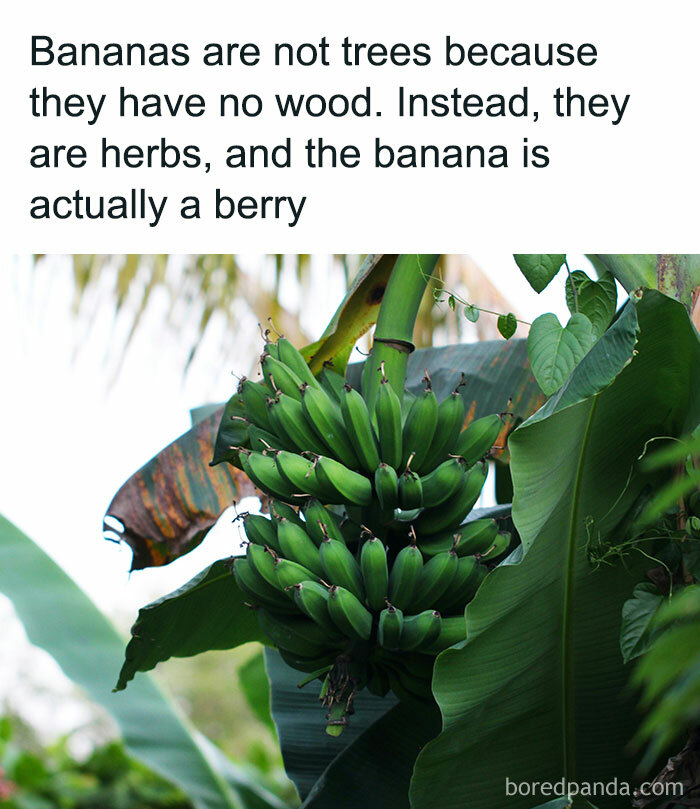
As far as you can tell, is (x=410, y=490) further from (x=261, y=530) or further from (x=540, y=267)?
(x=540, y=267)

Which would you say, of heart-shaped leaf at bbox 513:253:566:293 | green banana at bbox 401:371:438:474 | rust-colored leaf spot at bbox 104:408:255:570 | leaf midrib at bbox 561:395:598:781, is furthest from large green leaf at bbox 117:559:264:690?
heart-shaped leaf at bbox 513:253:566:293

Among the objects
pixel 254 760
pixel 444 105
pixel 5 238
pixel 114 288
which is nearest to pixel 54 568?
pixel 5 238

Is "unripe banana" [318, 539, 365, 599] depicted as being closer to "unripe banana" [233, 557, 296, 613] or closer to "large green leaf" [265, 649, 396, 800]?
"unripe banana" [233, 557, 296, 613]

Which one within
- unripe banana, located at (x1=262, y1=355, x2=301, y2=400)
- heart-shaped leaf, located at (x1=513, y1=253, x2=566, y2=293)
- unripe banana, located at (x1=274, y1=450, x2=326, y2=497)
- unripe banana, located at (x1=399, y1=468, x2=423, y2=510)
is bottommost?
unripe banana, located at (x1=399, y1=468, x2=423, y2=510)

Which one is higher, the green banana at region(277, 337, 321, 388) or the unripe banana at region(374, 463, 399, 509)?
→ the green banana at region(277, 337, 321, 388)

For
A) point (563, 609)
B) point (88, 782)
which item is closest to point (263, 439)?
point (563, 609)

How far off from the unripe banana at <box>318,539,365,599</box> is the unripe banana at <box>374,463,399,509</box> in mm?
87

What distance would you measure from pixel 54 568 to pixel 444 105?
3.97 feet

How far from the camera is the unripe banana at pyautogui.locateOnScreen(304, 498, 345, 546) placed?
1.12 metres

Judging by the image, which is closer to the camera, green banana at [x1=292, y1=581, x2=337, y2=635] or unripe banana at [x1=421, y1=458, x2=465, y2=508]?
Answer: green banana at [x1=292, y1=581, x2=337, y2=635]

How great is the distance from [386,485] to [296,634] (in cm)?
24

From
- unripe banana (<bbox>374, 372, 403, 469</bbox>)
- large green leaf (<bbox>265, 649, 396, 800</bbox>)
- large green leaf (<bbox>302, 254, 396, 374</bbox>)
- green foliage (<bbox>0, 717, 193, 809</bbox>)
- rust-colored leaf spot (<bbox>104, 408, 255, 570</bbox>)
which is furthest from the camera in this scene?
green foliage (<bbox>0, 717, 193, 809</bbox>)

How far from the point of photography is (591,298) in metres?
1.20

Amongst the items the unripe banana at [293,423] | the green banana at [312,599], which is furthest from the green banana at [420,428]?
the green banana at [312,599]
